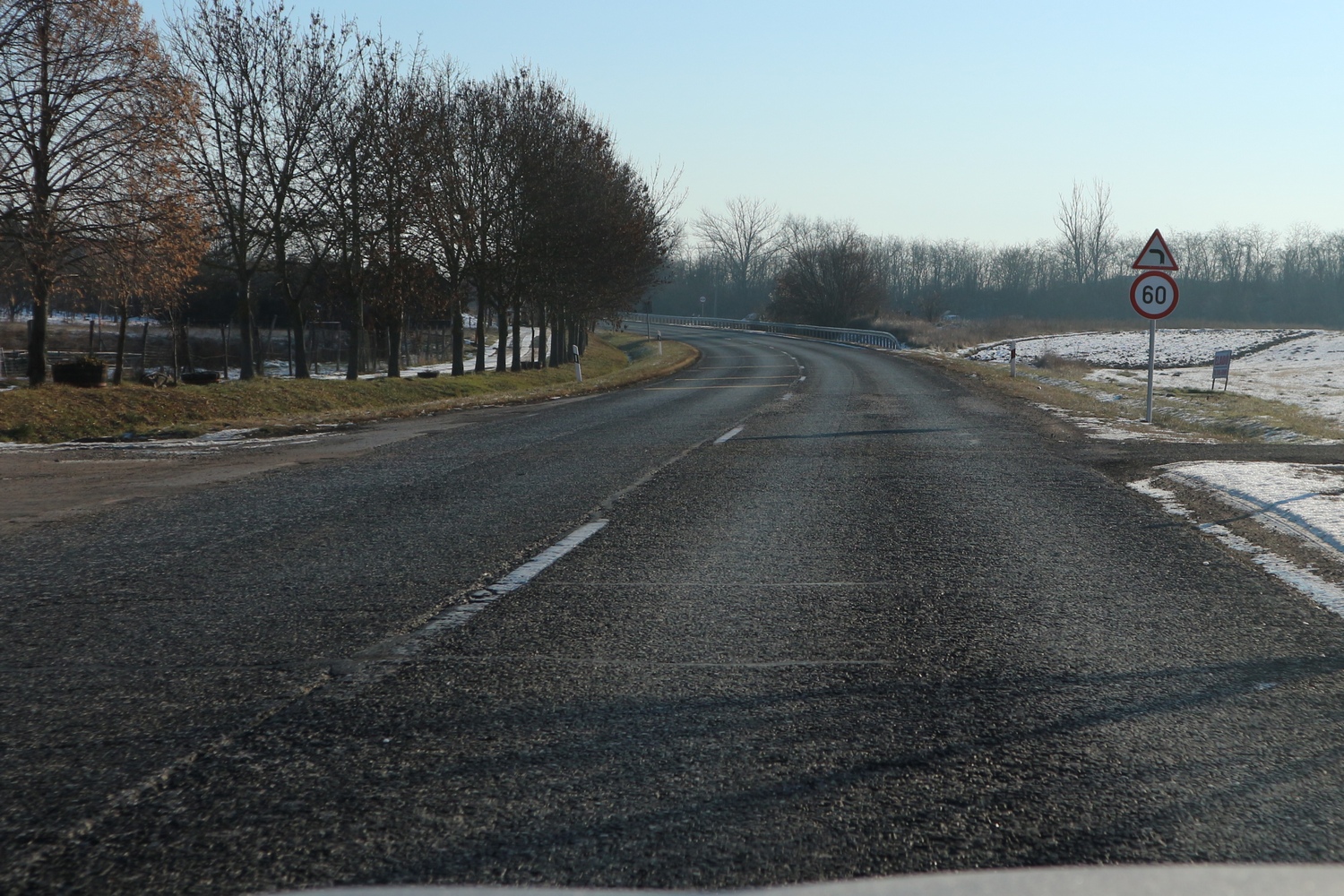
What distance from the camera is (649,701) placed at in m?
3.65

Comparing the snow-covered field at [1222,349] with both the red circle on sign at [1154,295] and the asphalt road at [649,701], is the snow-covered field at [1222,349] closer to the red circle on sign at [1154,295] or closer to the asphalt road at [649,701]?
the red circle on sign at [1154,295]

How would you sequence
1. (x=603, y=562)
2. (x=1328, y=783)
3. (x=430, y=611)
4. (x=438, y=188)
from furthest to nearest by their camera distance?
1. (x=438, y=188)
2. (x=603, y=562)
3. (x=430, y=611)
4. (x=1328, y=783)

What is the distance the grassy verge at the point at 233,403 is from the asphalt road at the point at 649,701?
9.08 meters

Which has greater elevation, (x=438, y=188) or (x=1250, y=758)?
(x=438, y=188)

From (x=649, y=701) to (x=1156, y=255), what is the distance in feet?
49.5

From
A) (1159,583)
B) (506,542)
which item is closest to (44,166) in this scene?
(506,542)

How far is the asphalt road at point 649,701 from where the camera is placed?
259 cm

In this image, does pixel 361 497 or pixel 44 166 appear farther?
pixel 44 166

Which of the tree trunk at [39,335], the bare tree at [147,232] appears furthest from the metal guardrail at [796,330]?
the bare tree at [147,232]

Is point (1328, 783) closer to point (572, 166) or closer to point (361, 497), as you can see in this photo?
point (361, 497)

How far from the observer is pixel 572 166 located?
116ft

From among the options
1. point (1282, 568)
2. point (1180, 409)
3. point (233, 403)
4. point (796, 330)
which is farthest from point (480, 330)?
point (796, 330)

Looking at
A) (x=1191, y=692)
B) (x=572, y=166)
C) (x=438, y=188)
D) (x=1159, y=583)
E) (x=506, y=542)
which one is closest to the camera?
(x=1191, y=692)

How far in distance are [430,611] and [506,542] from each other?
68.8 inches
